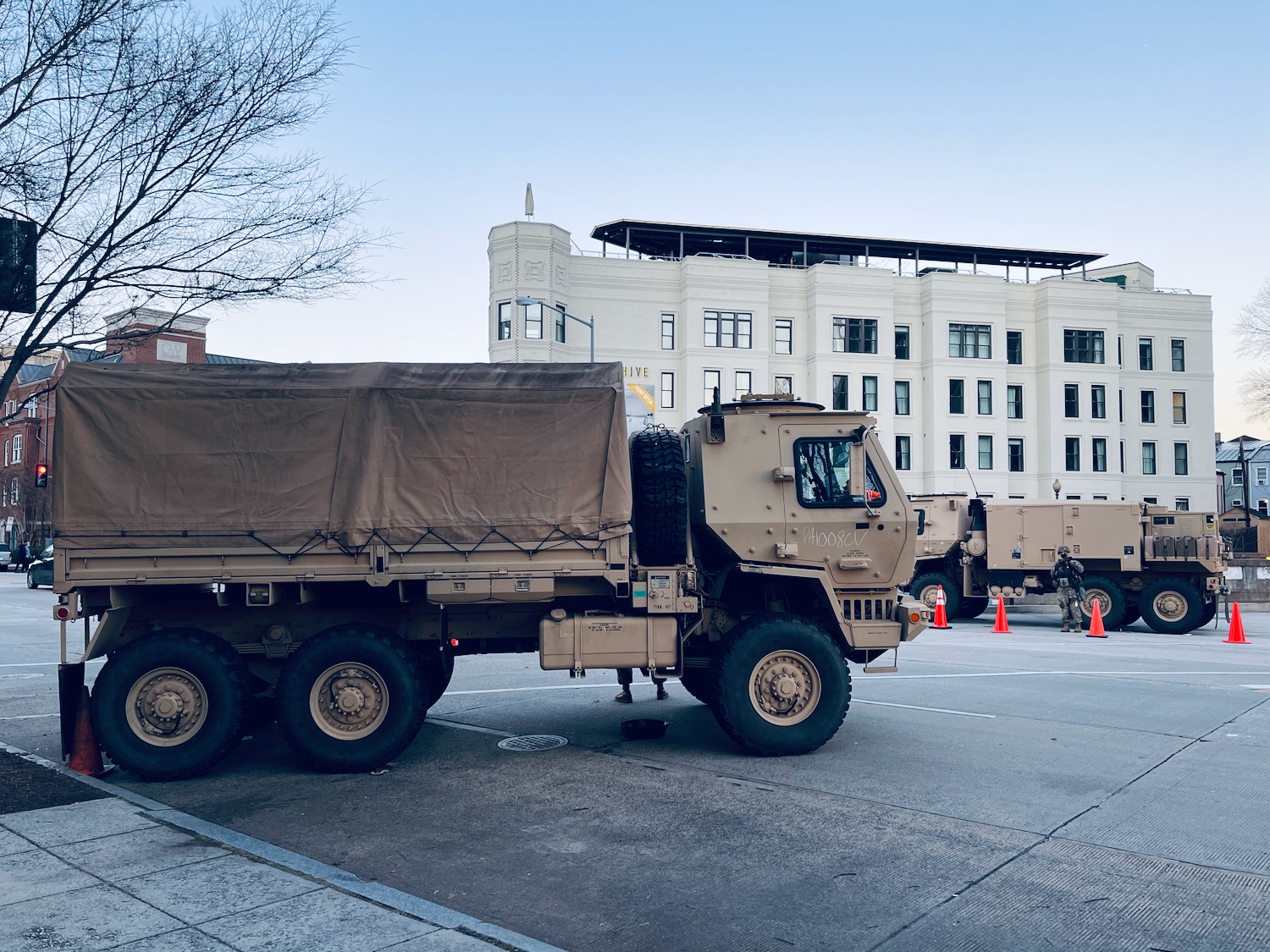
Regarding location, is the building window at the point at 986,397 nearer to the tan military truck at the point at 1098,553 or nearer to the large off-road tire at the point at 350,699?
the tan military truck at the point at 1098,553

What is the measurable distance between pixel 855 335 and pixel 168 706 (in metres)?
45.8

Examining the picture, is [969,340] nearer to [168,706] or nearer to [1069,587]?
[1069,587]

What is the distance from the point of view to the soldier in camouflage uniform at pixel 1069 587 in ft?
66.0

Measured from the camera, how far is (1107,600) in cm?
2100

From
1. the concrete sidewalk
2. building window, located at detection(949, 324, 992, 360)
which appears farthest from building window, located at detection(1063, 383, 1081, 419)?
the concrete sidewalk

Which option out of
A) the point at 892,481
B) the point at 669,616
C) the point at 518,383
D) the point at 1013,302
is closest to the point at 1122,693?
the point at 892,481

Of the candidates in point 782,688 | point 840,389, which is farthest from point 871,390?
point 782,688

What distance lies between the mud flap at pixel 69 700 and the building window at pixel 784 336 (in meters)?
44.1

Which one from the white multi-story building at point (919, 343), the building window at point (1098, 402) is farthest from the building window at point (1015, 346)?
the building window at point (1098, 402)

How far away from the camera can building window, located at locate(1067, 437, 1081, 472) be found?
5303 cm

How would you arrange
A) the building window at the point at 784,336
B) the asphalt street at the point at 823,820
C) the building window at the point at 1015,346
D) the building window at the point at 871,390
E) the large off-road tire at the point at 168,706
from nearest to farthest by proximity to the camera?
the asphalt street at the point at 823,820
the large off-road tire at the point at 168,706
the building window at the point at 784,336
the building window at the point at 871,390
the building window at the point at 1015,346

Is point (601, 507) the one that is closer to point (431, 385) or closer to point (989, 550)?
point (431, 385)

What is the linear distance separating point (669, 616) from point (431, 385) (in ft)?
8.97

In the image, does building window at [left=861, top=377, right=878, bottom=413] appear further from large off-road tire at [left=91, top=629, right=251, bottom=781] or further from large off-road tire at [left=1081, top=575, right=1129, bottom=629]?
large off-road tire at [left=91, top=629, right=251, bottom=781]
